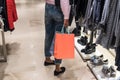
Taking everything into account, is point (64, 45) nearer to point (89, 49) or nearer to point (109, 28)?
point (109, 28)

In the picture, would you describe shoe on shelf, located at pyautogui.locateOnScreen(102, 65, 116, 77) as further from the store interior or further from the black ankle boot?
the black ankle boot

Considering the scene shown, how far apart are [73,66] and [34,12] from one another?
116 inches

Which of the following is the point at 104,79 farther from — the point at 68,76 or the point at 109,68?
the point at 68,76

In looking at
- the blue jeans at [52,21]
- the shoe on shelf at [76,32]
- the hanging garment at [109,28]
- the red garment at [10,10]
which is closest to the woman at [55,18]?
the blue jeans at [52,21]

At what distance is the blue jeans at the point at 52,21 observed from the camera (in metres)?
2.85

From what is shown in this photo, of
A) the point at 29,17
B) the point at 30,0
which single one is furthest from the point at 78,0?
the point at 30,0

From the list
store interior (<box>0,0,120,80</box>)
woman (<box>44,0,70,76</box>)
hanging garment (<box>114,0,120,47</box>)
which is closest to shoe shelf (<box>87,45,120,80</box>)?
store interior (<box>0,0,120,80</box>)

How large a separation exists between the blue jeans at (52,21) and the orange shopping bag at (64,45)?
0.19 metres

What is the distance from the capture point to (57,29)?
2.95m

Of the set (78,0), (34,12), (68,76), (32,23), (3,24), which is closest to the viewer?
(78,0)

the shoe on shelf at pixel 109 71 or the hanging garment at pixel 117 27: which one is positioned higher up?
the hanging garment at pixel 117 27

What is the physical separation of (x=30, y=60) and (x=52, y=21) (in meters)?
0.89

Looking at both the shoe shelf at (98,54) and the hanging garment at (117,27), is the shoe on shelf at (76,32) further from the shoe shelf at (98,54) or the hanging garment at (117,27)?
the hanging garment at (117,27)

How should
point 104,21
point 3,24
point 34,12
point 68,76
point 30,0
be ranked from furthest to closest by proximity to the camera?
1. point 30,0
2. point 34,12
3. point 3,24
4. point 68,76
5. point 104,21
